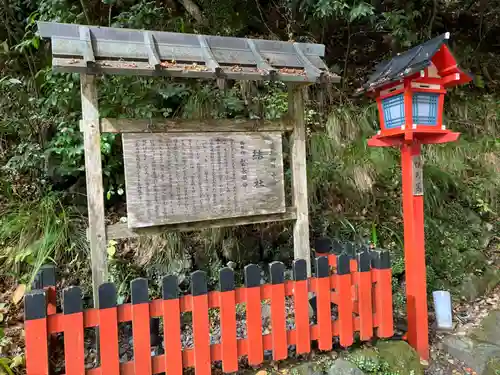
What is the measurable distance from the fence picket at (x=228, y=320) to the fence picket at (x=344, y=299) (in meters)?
0.97

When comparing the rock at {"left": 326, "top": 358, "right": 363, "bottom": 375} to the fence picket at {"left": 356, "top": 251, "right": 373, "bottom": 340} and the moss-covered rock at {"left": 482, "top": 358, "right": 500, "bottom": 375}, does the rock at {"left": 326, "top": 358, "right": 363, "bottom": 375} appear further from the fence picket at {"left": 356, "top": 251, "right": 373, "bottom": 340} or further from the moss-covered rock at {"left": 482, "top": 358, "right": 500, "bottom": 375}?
the moss-covered rock at {"left": 482, "top": 358, "right": 500, "bottom": 375}

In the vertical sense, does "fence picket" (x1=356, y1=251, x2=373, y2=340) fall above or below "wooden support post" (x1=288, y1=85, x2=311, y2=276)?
below

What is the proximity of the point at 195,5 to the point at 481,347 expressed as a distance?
628cm

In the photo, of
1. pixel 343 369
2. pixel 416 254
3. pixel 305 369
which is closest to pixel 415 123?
pixel 416 254

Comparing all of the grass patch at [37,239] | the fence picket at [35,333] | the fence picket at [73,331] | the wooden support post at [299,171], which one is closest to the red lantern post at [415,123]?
the wooden support post at [299,171]

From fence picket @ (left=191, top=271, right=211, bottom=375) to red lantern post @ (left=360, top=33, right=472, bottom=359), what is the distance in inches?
79.4

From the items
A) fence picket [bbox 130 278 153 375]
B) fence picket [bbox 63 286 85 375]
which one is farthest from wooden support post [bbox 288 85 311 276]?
fence picket [bbox 63 286 85 375]

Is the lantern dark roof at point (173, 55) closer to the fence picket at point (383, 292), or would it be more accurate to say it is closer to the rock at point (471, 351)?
the fence picket at point (383, 292)

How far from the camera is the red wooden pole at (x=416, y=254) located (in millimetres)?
3451

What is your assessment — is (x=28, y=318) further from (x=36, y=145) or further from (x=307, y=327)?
(x=36, y=145)

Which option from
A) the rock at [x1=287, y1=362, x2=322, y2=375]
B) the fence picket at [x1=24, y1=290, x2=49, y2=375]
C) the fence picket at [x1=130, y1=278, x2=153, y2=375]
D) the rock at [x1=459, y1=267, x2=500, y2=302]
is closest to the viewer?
the fence picket at [x1=24, y1=290, x2=49, y2=375]

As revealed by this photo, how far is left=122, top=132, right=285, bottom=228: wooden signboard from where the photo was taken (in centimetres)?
296

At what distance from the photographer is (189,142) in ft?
10.3

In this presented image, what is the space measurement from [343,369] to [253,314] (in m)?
0.94
